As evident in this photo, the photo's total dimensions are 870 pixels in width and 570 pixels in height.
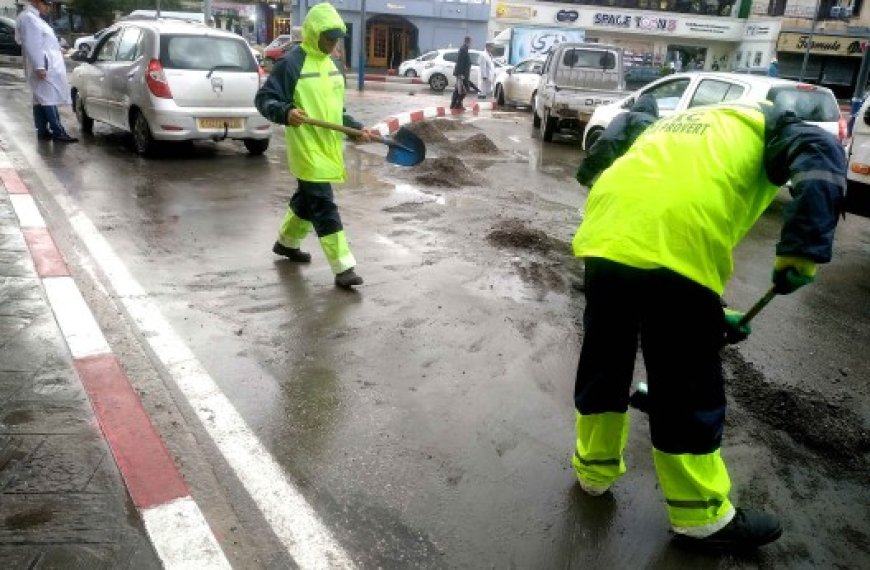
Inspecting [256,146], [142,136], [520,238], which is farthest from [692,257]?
[256,146]

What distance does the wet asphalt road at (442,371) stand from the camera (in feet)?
8.55

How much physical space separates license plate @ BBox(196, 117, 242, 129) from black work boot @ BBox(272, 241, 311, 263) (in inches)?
163

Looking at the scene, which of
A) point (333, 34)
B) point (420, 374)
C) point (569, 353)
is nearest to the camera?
point (420, 374)

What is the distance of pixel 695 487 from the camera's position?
243 cm

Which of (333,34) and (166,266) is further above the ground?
(333,34)

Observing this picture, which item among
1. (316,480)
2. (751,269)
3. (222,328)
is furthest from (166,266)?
(751,269)

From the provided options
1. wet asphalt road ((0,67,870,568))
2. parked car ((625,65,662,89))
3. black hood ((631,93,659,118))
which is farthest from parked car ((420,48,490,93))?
black hood ((631,93,659,118))

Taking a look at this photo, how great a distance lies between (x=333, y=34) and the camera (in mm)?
4598

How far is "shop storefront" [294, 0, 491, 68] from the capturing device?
39.0 metres

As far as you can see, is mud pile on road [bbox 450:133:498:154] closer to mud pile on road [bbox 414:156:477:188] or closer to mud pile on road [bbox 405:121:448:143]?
mud pile on road [bbox 405:121:448:143]

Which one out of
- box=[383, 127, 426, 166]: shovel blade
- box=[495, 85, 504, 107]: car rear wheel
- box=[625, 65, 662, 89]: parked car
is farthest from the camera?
box=[625, 65, 662, 89]: parked car

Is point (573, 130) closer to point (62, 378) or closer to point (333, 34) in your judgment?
point (333, 34)

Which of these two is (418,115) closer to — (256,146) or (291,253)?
(256,146)

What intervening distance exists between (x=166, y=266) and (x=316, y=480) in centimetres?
287
